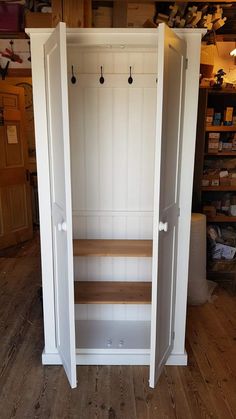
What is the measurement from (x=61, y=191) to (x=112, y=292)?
0.82 metres

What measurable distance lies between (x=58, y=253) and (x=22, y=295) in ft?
4.92

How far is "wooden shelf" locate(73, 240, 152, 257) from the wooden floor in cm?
76

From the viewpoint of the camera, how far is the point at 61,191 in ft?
5.83

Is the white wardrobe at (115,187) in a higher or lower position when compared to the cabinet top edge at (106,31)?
lower

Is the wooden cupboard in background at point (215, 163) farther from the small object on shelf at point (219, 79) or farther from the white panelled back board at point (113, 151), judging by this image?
the white panelled back board at point (113, 151)

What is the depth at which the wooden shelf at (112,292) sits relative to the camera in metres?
2.11

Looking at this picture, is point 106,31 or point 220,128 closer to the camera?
point 106,31

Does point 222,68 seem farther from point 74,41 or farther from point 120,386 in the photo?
point 120,386

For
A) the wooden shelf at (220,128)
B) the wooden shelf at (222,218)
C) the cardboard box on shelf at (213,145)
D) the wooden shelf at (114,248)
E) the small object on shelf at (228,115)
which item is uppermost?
the small object on shelf at (228,115)

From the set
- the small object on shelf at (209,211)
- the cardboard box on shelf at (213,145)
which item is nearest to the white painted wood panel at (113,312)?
the small object on shelf at (209,211)

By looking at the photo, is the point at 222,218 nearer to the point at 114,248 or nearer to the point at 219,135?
the point at 219,135

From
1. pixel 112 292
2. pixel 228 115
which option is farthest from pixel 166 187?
pixel 228 115

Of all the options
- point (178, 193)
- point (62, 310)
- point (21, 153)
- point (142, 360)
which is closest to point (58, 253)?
point (62, 310)

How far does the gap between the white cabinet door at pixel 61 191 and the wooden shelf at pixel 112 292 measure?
0.19 metres
